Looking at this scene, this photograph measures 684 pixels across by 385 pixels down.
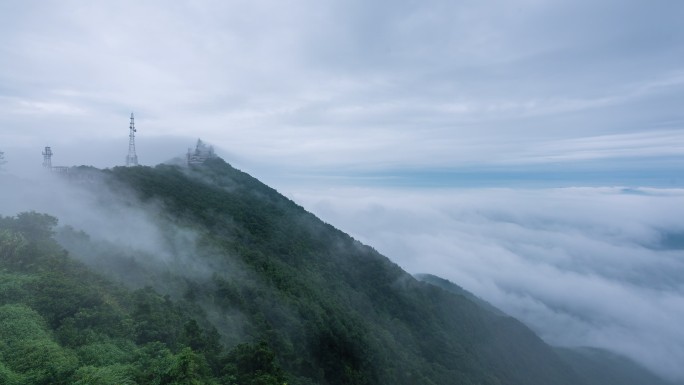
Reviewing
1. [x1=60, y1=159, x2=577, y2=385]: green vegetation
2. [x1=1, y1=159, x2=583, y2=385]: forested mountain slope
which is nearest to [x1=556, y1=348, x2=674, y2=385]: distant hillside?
[x1=1, y1=159, x2=583, y2=385]: forested mountain slope

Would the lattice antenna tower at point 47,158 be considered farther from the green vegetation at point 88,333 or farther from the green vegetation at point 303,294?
the green vegetation at point 88,333

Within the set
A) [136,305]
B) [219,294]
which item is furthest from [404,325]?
[136,305]

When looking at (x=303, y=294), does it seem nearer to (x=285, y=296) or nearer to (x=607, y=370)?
(x=285, y=296)

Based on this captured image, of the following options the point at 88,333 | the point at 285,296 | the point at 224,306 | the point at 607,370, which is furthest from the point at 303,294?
the point at 607,370

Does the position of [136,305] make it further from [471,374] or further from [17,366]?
[471,374]

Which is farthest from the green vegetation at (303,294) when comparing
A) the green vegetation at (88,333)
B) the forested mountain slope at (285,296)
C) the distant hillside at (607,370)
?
the distant hillside at (607,370)

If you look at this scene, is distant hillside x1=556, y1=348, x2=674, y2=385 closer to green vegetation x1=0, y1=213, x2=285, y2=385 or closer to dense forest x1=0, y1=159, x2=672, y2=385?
dense forest x1=0, y1=159, x2=672, y2=385
